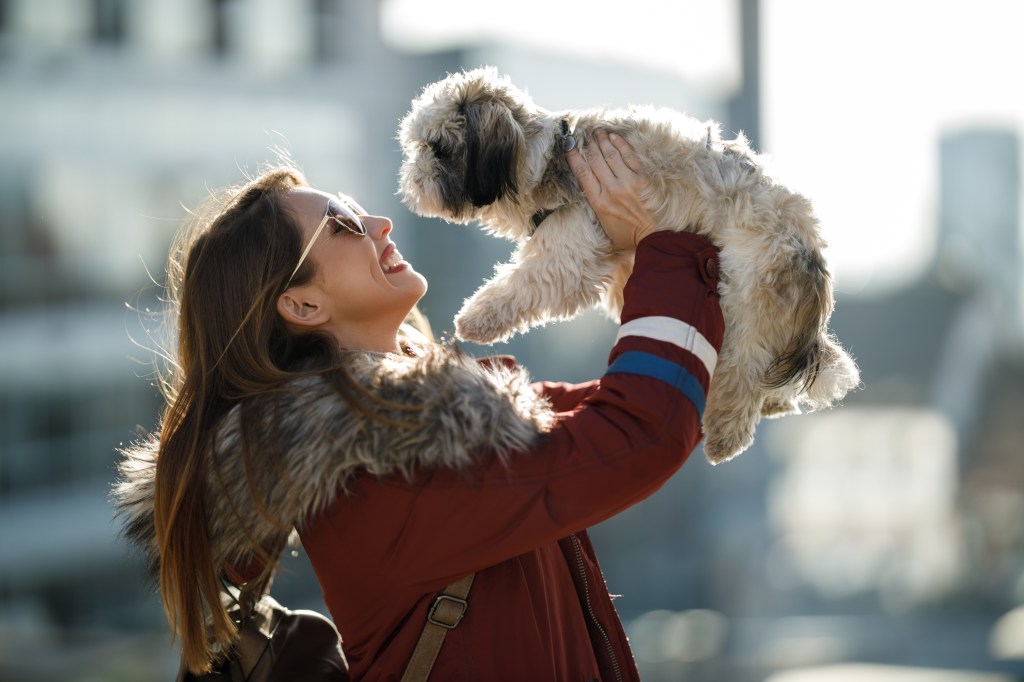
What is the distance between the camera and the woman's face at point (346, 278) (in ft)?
7.07

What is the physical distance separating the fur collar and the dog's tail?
591 millimetres

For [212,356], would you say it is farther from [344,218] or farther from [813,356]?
[813,356]

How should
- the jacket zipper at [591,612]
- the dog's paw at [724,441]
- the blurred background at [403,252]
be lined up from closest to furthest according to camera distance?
1. the jacket zipper at [591,612]
2. the dog's paw at [724,441]
3. the blurred background at [403,252]

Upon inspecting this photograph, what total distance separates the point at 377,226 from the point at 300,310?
0.26 meters

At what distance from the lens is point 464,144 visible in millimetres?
2619

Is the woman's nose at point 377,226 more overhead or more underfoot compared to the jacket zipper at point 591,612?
more overhead

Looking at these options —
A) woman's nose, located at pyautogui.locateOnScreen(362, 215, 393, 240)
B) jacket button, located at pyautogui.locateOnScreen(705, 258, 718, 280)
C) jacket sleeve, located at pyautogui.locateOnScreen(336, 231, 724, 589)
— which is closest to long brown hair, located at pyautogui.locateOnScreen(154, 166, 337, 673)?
woman's nose, located at pyautogui.locateOnScreen(362, 215, 393, 240)

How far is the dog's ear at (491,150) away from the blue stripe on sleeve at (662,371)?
2.80ft

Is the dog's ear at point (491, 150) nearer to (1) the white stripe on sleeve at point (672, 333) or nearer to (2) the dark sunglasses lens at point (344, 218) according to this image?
(2) the dark sunglasses lens at point (344, 218)

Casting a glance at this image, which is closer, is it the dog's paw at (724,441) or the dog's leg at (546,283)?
the dog's paw at (724,441)

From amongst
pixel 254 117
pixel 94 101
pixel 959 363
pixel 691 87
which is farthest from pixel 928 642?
pixel 94 101

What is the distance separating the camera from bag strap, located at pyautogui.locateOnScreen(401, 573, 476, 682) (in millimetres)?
1846

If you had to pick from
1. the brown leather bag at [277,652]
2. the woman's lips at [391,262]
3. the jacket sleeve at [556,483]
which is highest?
the woman's lips at [391,262]

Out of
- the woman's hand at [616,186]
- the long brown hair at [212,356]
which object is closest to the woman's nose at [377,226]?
the long brown hair at [212,356]
